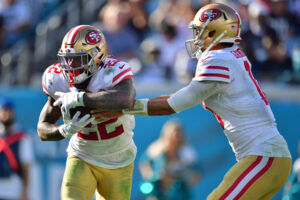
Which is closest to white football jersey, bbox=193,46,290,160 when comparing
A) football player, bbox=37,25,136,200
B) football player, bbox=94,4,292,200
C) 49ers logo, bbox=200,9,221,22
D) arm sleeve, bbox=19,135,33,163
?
football player, bbox=94,4,292,200

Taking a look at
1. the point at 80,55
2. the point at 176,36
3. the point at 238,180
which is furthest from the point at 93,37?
the point at 176,36

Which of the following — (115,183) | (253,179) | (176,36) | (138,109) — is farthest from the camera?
(176,36)

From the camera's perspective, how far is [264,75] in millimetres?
7020

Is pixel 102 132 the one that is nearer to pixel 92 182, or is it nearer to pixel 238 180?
pixel 92 182

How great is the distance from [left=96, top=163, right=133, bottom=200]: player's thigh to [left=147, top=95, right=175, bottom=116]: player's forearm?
1.94ft

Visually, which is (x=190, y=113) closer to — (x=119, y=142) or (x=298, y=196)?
(x=298, y=196)

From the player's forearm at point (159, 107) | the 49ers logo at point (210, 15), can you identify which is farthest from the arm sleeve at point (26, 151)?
the 49ers logo at point (210, 15)

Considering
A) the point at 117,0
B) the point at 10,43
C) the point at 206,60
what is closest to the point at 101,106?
the point at 206,60

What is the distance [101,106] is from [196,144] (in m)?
3.43

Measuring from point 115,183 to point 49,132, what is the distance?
65cm

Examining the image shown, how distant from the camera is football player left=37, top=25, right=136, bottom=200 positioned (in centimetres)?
391

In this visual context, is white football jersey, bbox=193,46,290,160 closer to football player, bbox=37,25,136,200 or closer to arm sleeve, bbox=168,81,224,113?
arm sleeve, bbox=168,81,224,113

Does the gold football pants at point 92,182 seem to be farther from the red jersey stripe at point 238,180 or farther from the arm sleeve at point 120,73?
the red jersey stripe at point 238,180

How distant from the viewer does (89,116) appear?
12.9 ft
